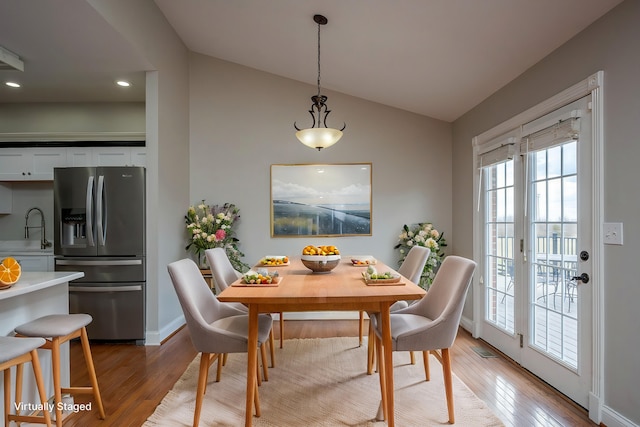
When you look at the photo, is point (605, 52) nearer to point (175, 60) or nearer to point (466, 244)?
point (466, 244)

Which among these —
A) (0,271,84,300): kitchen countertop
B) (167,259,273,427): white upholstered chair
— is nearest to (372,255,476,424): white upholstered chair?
(167,259,273,427): white upholstered chair

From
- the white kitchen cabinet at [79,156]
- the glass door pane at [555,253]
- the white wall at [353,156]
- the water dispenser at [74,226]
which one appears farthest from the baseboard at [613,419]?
the white kitchen cabinet at [79,156]

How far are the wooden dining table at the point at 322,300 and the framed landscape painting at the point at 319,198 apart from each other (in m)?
2.30

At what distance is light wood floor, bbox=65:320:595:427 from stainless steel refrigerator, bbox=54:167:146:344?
325mm

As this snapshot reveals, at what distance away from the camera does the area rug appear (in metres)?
2.12

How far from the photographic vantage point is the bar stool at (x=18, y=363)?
1.58 m

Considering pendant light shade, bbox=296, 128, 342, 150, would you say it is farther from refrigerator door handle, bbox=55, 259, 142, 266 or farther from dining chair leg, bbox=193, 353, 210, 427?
refrigerator door handle, bbox=55, 259, 142, 266

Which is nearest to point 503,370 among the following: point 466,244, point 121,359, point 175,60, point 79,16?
point 466,244

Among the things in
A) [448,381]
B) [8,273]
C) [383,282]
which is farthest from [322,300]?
[8,273]

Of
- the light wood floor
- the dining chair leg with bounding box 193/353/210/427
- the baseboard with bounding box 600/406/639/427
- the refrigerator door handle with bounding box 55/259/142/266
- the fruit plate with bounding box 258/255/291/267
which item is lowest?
the light wood floor

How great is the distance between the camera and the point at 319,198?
4453 millimetres

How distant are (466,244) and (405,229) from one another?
2.41ft

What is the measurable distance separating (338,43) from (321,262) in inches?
83.9

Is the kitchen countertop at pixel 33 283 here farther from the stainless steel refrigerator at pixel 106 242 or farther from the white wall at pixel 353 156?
the white wall at pixel 353 156
